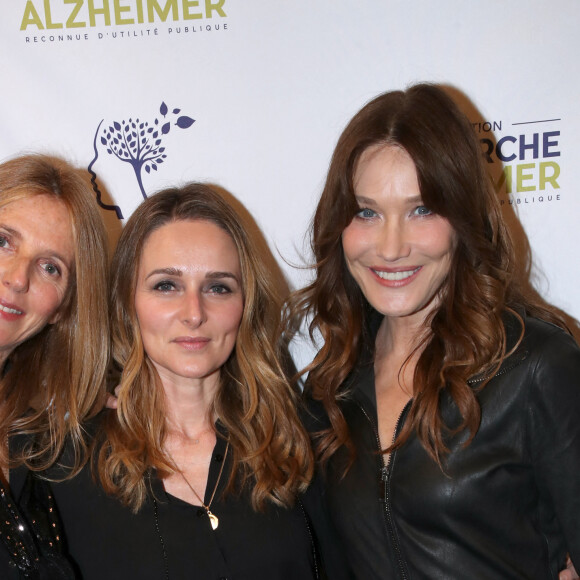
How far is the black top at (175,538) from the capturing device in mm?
2115

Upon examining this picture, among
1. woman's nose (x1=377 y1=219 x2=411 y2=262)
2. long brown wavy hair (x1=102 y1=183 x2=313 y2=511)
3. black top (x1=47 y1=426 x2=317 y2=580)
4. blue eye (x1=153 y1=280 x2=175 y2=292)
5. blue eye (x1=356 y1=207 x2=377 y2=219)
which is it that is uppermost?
blue eye (x1=356 y1=207 x2=377 y2=219)

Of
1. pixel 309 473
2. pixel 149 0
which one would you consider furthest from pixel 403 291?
pixel 149 0

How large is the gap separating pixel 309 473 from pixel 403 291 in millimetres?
646

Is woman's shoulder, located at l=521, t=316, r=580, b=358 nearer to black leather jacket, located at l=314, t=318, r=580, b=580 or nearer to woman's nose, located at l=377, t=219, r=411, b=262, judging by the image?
black leather jacket, located at l=314, t=318, r=580, b=580

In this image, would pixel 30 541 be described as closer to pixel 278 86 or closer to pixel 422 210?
pixel 422 210

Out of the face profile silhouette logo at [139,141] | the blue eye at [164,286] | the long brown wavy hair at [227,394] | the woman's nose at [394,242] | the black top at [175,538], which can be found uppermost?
the face profile silhouette logo at [139,141]

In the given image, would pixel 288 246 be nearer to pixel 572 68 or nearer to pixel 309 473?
pixel 309 473

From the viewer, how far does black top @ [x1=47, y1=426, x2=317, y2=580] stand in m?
2.12

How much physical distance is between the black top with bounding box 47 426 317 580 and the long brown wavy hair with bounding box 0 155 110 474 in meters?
0.16

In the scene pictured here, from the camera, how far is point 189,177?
2.86m

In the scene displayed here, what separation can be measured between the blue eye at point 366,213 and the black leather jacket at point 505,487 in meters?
0.50

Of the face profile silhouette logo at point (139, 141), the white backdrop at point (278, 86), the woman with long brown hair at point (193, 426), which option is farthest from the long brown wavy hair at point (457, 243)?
the face profile silhouette logo at point (139, 141)

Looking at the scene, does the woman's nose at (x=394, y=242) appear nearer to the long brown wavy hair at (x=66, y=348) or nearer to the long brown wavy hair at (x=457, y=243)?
the long brown wavy hair at (x=457, y=243)

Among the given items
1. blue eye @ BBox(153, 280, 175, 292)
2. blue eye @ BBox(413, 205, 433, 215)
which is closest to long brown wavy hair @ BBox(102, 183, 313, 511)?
blue eye @ BBox(153, 280, 175, 292)
